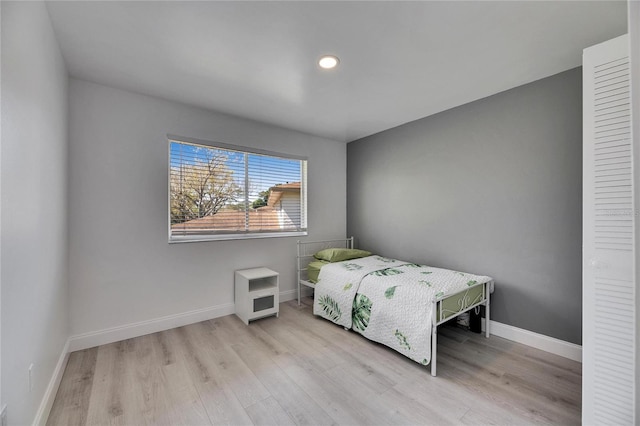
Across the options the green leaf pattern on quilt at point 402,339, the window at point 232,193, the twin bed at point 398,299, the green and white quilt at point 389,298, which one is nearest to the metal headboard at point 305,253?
the window at point 232,193

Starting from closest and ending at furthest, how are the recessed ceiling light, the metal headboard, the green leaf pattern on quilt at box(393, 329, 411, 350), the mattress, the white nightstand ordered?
the recessed ceiling light → the green leaf pattern on quilt at box(393, 329, 411, 350) → the white nightstand → the mattress → the metal headboard

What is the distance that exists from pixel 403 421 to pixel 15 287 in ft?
6.93

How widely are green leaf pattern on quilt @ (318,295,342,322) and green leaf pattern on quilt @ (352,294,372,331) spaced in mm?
210

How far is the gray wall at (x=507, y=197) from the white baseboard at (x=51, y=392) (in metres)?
3.42

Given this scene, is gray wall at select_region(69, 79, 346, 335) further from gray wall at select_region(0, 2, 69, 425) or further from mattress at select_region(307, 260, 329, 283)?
mattress at select_region(307, 260, 329, 283)

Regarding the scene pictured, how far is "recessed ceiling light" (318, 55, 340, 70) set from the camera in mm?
2062

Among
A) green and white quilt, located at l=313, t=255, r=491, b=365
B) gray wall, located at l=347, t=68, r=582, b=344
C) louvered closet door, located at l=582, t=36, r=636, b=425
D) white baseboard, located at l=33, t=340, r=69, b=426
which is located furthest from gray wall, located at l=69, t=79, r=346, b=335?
Result: louvered closet door, located at l=582, t=36, r=636, b=425

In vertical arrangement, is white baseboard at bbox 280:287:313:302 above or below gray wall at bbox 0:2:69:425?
below

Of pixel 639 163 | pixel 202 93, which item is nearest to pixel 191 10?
pixel 202 93

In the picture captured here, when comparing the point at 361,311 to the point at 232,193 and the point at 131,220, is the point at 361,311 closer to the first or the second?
the point at 232,193

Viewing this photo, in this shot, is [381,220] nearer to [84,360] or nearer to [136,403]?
[136,403]

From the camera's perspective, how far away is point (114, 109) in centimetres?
253

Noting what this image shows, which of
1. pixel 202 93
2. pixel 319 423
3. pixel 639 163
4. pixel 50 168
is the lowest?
pixel 319 423

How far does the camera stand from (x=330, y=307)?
294cm
